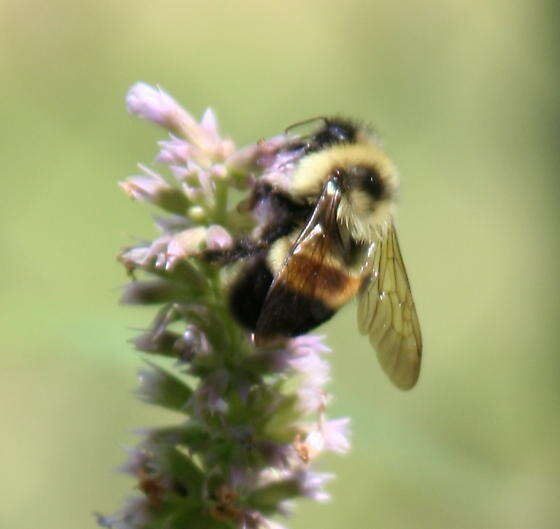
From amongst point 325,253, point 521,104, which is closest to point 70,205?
point 521,104

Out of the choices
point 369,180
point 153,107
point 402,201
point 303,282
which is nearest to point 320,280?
point 303,282

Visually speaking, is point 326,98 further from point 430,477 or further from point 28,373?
point 430,477

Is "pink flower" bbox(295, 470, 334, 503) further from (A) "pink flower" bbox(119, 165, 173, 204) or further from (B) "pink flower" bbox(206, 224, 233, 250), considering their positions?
(A) "pink flower" bbox(119, 165, 173, 204)

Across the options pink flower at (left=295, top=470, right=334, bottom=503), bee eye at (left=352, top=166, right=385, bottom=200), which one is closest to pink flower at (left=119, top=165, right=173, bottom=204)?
bee eye at (left=352, top=166, right=385, bottom=200)

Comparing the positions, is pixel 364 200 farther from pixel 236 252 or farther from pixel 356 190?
pixel 236 252

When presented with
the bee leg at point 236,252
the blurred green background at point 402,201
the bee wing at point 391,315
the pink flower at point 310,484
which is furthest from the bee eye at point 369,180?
the blurred green background at point 402,201

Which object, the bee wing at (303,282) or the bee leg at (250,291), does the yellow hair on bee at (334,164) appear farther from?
the bee leg at (250,291)
